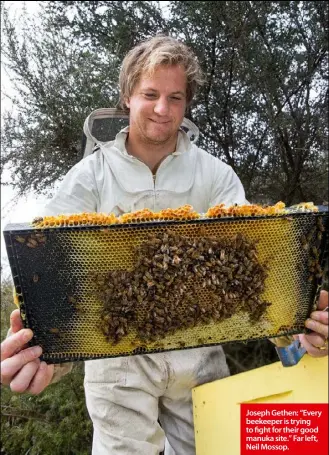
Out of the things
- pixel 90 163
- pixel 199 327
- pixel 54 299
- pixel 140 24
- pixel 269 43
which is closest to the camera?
pixel 54 299

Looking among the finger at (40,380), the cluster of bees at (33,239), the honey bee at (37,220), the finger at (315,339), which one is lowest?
the finger at (40,380)

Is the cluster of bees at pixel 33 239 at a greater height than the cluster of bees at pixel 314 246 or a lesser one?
greater

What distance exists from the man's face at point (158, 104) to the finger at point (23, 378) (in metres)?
1.04

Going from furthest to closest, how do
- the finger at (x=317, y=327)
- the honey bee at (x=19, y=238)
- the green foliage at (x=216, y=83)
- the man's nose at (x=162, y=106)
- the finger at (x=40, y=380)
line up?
the green foliage at (x=216, y=83), the man's nose at (x=162, y=106), the finger at (x=317, y=327), the finger at (x=40, y=380), the honey bee at (x=19, y=238)

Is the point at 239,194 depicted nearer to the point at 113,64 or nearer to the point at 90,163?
the point at 90,163

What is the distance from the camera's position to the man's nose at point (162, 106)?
178 centimetres

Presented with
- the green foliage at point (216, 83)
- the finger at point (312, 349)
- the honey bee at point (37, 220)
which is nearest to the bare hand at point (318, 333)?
the finger at point (312, 349)

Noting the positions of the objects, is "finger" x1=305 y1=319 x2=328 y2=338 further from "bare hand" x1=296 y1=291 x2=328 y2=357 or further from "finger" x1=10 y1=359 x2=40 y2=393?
"finger" x1=10 y1=359 x2=40 y2=393

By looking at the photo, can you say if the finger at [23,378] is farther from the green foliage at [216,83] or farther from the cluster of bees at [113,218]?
the green foliage at [216,83]

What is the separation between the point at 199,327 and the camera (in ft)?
5.08

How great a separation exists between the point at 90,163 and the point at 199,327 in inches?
33.2

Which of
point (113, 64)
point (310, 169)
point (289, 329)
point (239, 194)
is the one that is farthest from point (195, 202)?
point (310, 169)

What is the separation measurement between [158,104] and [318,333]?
111 centimetres

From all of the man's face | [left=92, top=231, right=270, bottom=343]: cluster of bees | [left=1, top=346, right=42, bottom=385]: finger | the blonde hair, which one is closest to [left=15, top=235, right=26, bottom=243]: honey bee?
[left=92, top=231, right=270, bottom=343]: cluster of bees
